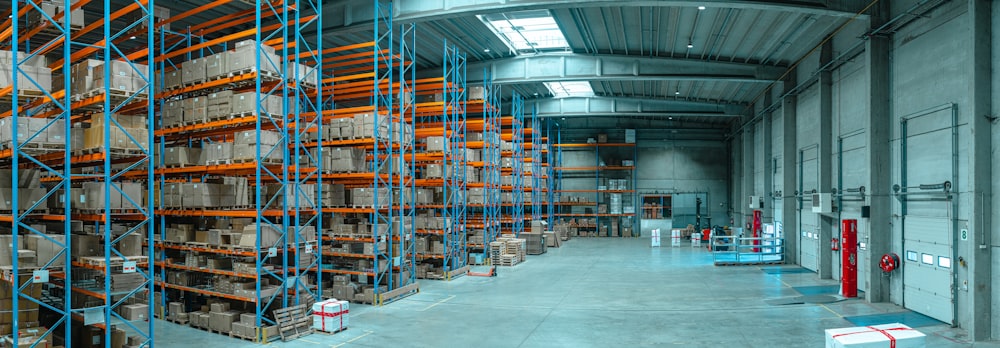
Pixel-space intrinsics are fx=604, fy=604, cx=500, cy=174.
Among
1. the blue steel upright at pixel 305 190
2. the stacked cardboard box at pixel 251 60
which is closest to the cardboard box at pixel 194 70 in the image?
the stacked cardboard box at pixel 251 60

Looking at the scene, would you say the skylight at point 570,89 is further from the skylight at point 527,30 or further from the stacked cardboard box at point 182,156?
the stacked cardboard box at point 182,156

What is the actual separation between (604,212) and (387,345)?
1109 inches

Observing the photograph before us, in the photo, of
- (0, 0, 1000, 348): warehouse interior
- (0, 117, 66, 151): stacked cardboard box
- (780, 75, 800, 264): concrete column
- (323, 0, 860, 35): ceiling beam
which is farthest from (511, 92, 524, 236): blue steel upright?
(0, 117, 66, 151): stacked cardboard box

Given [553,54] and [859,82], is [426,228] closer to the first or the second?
[553,54]

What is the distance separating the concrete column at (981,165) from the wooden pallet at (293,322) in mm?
12064

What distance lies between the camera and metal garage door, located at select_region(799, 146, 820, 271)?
20.0 meters

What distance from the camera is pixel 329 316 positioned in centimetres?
1150

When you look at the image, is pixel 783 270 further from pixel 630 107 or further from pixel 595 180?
pixel 595 180

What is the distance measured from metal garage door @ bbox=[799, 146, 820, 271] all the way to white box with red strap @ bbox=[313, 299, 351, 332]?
50.6 feet

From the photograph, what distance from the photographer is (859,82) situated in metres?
16.1

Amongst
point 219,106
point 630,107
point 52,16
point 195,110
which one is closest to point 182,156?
point 195,110

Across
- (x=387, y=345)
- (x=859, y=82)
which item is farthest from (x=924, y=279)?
(x=387, y=345)

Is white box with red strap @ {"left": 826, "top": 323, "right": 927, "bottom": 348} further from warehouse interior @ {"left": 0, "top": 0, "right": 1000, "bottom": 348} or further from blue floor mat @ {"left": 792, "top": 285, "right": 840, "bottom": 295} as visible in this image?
blue floor mat @ {"left": 792, "top": 285, "right": 840, "bottom": 295}

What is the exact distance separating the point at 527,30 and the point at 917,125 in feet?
34.7
